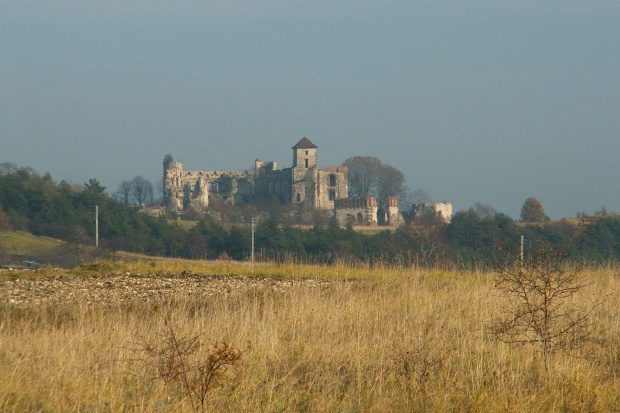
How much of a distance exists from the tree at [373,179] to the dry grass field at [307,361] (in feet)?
215

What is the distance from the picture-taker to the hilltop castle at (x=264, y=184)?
68375 millimetres

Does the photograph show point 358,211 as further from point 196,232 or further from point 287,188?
point 196,232

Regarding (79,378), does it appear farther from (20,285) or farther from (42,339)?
(20,285)

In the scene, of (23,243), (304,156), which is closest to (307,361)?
(23,243)

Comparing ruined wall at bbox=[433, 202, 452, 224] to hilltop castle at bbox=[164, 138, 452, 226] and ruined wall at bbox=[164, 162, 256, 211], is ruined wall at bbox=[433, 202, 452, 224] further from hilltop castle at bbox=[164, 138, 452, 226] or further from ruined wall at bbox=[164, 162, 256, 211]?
ruined wall at bbox=[164, 162, 256, 211]

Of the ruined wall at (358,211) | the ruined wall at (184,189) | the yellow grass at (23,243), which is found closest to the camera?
the yellow grass at (23,243)

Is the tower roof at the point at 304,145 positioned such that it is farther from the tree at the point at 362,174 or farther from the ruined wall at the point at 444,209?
the ruined wall at the point at 444,209

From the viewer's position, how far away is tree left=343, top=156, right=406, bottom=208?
74.7 m

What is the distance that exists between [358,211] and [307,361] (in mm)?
61255

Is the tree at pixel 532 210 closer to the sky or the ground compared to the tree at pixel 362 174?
closer to the ground

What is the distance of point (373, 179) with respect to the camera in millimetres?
75875

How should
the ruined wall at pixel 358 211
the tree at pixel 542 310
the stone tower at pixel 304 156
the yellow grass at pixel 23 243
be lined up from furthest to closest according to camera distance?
the stone tower at pixel 304 156 < the ruined wall at pixel 358 211 < the yellow grass at pixel 23 243 < the tree at pixel 542 310

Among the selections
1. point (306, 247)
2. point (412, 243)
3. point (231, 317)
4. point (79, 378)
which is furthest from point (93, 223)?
point (79, 378)

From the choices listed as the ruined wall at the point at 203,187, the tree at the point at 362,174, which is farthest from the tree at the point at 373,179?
the ruined wall at the point at 203,187
